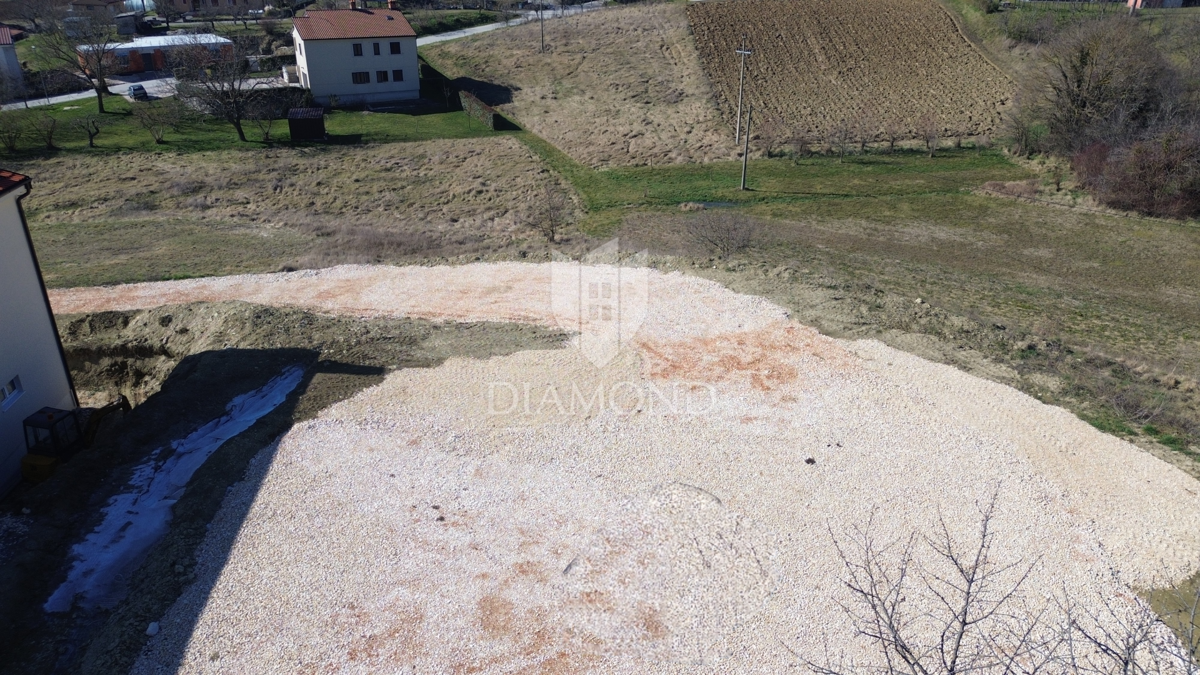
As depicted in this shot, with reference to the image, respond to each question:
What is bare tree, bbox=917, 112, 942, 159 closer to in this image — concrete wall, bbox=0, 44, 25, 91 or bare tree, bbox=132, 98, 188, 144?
bare tree, bbox=132, 98, 188, 144

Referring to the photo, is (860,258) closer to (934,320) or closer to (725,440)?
(934,320)

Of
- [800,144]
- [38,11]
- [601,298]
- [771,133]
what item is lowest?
[601,298]

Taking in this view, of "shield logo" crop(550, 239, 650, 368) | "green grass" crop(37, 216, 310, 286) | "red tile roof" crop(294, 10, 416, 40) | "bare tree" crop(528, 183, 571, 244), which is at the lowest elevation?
"green grass" crop(37, 216, 310, 286)

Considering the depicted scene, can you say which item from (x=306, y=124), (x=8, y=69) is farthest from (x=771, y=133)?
(x=8, y=69)

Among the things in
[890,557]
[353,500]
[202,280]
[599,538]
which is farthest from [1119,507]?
[202,280]

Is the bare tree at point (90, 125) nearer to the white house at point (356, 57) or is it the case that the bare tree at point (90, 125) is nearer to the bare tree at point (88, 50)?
the bare tree at point (88, 50)

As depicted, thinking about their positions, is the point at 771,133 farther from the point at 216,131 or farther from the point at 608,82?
the point at 216,131

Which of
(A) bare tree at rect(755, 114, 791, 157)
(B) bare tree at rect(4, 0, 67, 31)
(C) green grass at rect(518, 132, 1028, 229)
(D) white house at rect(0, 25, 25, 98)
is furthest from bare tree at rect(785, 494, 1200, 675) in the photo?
(B) bare tree at rect(4, 0, 67, 31)
